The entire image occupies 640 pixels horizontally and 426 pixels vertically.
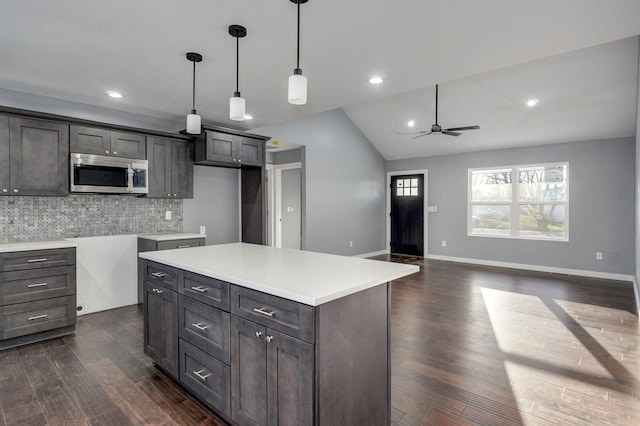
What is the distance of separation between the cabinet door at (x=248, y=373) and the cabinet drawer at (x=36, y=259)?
245 centimetres

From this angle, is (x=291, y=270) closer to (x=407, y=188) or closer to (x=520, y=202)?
(x=520, y=202)

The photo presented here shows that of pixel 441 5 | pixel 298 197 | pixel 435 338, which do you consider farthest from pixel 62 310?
pixel 298 197

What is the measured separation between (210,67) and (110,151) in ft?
5.86

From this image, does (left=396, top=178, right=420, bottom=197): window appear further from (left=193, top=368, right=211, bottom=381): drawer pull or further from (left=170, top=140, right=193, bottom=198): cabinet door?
(left=193, top=368, right=211, bottom=381): drawer pull

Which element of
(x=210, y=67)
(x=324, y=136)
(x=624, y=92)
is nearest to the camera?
(x=210, y=67)

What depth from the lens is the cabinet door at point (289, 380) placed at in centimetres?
146

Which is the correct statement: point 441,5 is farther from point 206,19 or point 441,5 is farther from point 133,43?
point 133,43

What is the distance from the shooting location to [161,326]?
2.45 metres

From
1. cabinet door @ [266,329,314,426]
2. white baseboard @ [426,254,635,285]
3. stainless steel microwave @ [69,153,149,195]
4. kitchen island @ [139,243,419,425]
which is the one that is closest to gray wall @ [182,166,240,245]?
stainless steel microwave @ [69,153,149,195]

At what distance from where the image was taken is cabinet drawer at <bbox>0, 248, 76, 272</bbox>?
2.97 meters

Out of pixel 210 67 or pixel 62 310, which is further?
pixel 62 310

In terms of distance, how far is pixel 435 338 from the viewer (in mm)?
3229

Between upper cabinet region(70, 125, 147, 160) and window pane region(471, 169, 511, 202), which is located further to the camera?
window pane region(471, 169, 511, 202)

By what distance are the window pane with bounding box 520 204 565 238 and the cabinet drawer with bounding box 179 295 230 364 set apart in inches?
261
